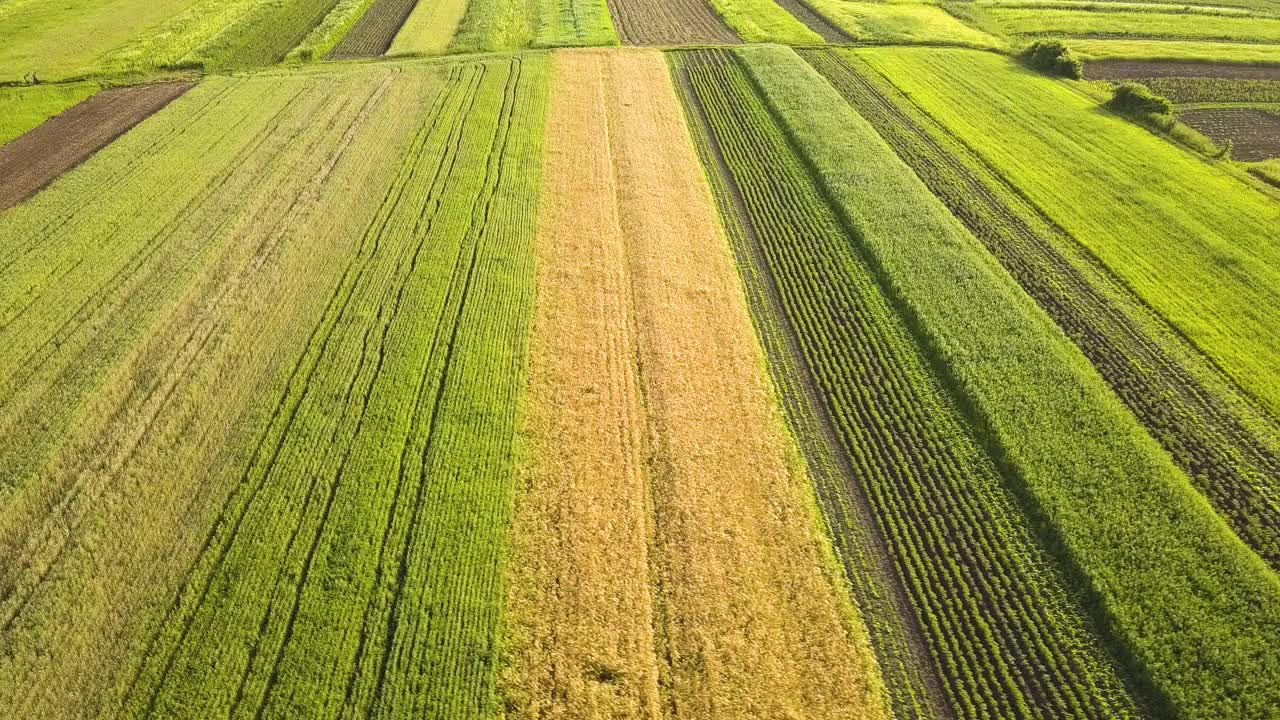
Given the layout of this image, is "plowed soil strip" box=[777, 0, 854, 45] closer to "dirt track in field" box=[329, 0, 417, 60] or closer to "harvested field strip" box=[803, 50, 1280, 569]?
"harvested field strip" box=[803, 50, 1280, 569]

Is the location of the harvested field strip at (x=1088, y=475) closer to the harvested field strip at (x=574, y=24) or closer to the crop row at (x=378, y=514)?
the crop row at (x=378, y=514)

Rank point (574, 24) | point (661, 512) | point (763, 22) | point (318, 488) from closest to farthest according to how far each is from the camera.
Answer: point (661, 512), point (318, 488), point (574, 24), point (763, 22)

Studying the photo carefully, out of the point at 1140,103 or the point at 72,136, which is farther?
the point at 1140,103

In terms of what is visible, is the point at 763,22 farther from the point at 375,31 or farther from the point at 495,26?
the point at 375,31

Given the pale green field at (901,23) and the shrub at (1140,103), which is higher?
the pale green field at (901,23)

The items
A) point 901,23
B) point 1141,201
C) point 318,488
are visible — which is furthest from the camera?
point 901,23

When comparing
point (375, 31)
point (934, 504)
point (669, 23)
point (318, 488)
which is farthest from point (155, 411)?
point (669, 23)

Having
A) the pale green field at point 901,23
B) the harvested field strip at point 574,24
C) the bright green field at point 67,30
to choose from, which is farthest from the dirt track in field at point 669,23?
the bright green field at point 67,30
